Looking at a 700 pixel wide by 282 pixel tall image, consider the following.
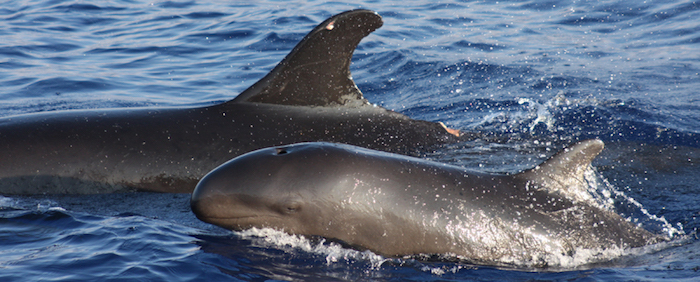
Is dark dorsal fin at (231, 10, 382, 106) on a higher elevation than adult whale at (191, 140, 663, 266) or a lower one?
higher

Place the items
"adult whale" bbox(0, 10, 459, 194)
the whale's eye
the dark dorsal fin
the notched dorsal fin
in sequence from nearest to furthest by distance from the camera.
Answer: the whale's eye → the notched dorsal fin → "adult whale" bbox(0, 10, 459, 194) → the dark dorsal fin

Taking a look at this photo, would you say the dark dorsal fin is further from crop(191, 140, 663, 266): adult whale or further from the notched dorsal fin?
the notched dorsal fin

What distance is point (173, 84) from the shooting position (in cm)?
1390

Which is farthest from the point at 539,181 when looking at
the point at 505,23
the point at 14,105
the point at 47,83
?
the point at 505,23

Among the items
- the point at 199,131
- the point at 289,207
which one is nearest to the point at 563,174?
the point at 289,207

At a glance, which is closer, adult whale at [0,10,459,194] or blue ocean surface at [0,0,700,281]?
blue ocean surface at [0,0,700,281]

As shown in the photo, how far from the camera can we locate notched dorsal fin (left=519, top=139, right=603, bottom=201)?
5250 mm

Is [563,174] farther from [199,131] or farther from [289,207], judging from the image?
[199,131]

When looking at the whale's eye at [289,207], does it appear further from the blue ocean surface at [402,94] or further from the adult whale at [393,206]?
the blue ocean surface at [402,94]

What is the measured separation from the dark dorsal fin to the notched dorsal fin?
2520 mm

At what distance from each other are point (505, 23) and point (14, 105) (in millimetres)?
13194

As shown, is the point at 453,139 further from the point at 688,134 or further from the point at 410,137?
the point at 688,134

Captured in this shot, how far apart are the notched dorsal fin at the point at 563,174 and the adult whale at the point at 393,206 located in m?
0.01

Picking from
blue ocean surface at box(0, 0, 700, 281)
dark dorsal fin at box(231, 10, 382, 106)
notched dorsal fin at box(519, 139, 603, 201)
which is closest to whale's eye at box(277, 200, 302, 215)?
blue ocean surface at box(0, 0, 700, 281)
